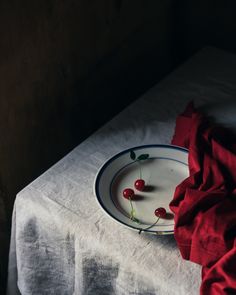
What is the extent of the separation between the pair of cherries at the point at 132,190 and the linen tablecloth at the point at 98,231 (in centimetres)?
5

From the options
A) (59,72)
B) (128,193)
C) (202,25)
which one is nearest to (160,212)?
(128,193)

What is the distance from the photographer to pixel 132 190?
0.82 meters

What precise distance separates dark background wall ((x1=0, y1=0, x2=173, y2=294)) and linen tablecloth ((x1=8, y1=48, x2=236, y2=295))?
13cm

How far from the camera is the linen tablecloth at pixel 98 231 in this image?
2.44 ft

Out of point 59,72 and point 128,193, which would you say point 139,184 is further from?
point 59,72

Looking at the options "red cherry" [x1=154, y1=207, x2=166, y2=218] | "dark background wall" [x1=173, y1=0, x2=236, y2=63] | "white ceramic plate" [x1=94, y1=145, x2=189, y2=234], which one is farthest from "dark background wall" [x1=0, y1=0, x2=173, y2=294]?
"red cherry" [x1=154, y1=207, x2=166, y2=218]

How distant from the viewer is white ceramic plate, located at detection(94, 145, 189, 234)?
0.79m

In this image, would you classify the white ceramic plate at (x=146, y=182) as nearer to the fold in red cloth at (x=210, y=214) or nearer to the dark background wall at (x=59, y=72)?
the fold in red cloth at (x=210, y=214)

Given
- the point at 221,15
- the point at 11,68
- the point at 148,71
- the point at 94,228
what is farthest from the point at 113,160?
the point at 221,15

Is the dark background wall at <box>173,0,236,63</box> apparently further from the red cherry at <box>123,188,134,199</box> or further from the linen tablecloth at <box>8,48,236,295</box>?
the red cherry at <box>123,188,134,199</box>

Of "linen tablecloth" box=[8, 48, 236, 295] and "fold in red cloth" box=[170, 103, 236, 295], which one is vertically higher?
"fold in red cloth" box=[170, 103, 236, 295]

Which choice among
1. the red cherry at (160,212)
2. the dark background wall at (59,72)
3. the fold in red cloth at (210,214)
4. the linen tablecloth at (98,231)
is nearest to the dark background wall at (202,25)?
the dark background wall at (59,72)

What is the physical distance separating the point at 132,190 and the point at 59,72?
33cm

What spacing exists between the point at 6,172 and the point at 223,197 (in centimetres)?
43
